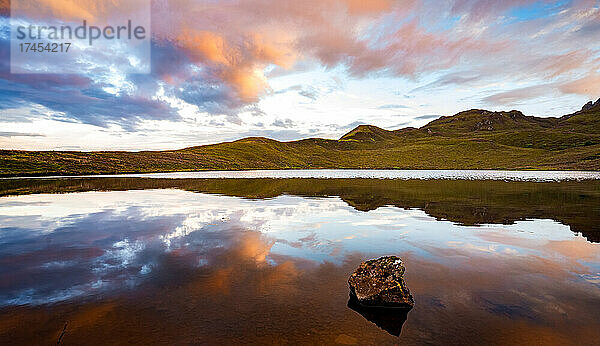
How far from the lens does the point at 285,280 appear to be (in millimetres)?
12133

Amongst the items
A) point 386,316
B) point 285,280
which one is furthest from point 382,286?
point 285,280

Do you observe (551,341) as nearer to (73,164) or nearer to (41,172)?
(41,172)

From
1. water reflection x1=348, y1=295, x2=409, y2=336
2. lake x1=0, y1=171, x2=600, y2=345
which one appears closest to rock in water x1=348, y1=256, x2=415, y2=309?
water reflection x1=348, y1=295, x2=409, y2=336

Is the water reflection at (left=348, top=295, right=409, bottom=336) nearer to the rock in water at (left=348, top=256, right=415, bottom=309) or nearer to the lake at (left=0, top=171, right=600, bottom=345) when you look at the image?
the lake at (left=0, top=171, right=600, bottom=345)

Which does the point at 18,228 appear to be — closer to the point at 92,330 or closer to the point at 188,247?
the point at 188,247

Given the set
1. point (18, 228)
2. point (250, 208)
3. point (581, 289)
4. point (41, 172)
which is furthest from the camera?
point (41, 172)

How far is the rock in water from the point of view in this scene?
9992 mm

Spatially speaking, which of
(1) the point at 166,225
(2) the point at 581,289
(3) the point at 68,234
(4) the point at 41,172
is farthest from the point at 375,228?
(4) the point at 41,172

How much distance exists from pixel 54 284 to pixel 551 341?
16.4 m

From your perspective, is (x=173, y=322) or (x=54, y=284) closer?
(x=173, y=322)

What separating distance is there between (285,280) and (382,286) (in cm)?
392

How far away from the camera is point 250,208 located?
31594 millimetres

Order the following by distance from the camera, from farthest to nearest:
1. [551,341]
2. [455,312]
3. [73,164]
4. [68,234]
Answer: [73,164] → [68,234] → [455,312] → [551,341]

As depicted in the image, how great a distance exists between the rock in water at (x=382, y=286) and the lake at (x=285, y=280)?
564 mm
